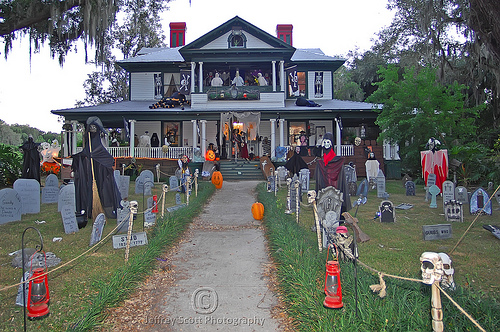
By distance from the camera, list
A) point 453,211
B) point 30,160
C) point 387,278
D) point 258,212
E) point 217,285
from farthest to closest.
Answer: point 30,160
point 258,212
point 453,211
point 217,285
point 387,278

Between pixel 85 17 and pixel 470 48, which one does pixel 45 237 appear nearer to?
pixel 85 17

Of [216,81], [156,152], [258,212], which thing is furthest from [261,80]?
[258,212]

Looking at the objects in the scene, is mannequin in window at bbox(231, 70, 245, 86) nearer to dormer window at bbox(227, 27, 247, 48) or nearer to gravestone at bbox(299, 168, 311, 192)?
dormer window at bbox(227, 27, 247, 48)

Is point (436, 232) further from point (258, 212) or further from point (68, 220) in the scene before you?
point (68, 220)

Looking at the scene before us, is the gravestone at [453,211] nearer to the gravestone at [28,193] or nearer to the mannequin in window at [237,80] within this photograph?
the gravestone at [28,193]

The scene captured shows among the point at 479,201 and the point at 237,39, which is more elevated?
the point at 237,39

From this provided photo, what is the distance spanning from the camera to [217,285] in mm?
5469

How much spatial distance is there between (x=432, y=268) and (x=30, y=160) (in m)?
16.0

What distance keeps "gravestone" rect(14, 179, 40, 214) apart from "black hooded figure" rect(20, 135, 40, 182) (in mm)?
5098

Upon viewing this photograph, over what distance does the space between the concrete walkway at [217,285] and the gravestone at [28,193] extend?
499 centimetres

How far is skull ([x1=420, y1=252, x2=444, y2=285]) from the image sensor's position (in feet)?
10.5

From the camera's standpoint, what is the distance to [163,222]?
837 cm

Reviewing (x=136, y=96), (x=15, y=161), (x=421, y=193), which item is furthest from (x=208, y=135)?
(x=421, y=193)

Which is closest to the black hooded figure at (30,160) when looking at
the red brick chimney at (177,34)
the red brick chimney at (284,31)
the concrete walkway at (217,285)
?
the concrete walkway at (217,285)
